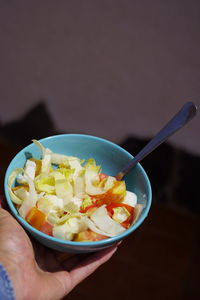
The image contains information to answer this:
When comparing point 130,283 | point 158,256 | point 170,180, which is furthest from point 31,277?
point 170,180

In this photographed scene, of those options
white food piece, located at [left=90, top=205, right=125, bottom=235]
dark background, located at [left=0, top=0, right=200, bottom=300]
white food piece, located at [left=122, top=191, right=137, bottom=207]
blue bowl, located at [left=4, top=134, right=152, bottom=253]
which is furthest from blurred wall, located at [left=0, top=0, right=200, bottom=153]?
white food piece, located at [left=90, top=205, right=125, bottom=235]

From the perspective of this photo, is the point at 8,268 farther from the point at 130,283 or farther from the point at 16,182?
the point at 130,283

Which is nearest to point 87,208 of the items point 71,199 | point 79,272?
point 71,199

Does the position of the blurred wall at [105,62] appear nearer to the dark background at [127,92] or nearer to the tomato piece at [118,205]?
the dark background at [127,92]

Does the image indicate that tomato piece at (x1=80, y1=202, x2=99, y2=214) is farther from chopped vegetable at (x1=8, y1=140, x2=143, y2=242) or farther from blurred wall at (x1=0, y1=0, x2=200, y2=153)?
blurred wall at (x1=0, y1=0, x2=200, y2=153)

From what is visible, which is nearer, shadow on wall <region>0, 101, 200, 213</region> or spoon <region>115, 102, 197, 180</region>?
spoon <region>115, 102, 197, 180</region>

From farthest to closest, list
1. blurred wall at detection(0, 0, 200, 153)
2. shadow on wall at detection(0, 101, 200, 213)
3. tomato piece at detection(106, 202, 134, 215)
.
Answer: shadow on wall at detection(0, 101, 200, 213) → blurred wall at detection(0, 0, 200, 153) → tomato piece at detection(106, 202, 134, 215)
